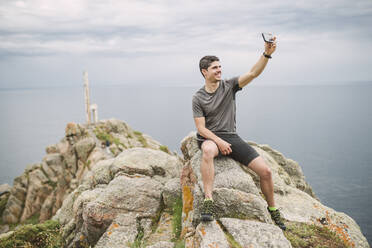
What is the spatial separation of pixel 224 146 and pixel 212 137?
1.46 feet

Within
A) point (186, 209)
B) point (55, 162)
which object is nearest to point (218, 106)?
point (186, 209)

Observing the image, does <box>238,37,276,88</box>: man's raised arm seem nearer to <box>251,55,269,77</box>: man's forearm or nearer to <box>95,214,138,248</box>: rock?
<box>251,55,269,77</box>: man's forearm

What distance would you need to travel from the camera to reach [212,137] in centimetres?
778

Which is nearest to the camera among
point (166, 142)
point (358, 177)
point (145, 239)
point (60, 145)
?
point (145, 239)

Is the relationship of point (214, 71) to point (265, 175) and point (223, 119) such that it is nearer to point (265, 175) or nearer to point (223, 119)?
point (223, 119)

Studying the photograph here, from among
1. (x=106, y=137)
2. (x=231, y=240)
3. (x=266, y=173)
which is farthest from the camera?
(x=106, y=137)

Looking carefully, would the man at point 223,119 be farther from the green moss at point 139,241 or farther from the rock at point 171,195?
the green moss at point 139,241

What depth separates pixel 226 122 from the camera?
8109mm

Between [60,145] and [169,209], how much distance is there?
3446 cm

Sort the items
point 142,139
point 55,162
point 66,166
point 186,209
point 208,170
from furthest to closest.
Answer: point 142,139 → point 55,162 → point 66,166 → point 186,209 → point 208,170

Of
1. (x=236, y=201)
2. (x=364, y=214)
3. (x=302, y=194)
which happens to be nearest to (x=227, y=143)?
(x=236, y=201)

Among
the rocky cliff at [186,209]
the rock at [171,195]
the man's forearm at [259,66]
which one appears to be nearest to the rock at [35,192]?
the rocky cliff at [186,209]

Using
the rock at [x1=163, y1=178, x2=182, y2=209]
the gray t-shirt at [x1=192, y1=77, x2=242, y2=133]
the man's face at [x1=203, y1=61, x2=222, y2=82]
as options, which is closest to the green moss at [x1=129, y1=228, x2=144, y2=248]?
the rock at [x1=163, y1=178, x2=182, y2=209]

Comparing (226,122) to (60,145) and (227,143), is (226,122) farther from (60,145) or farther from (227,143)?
(60,145)
